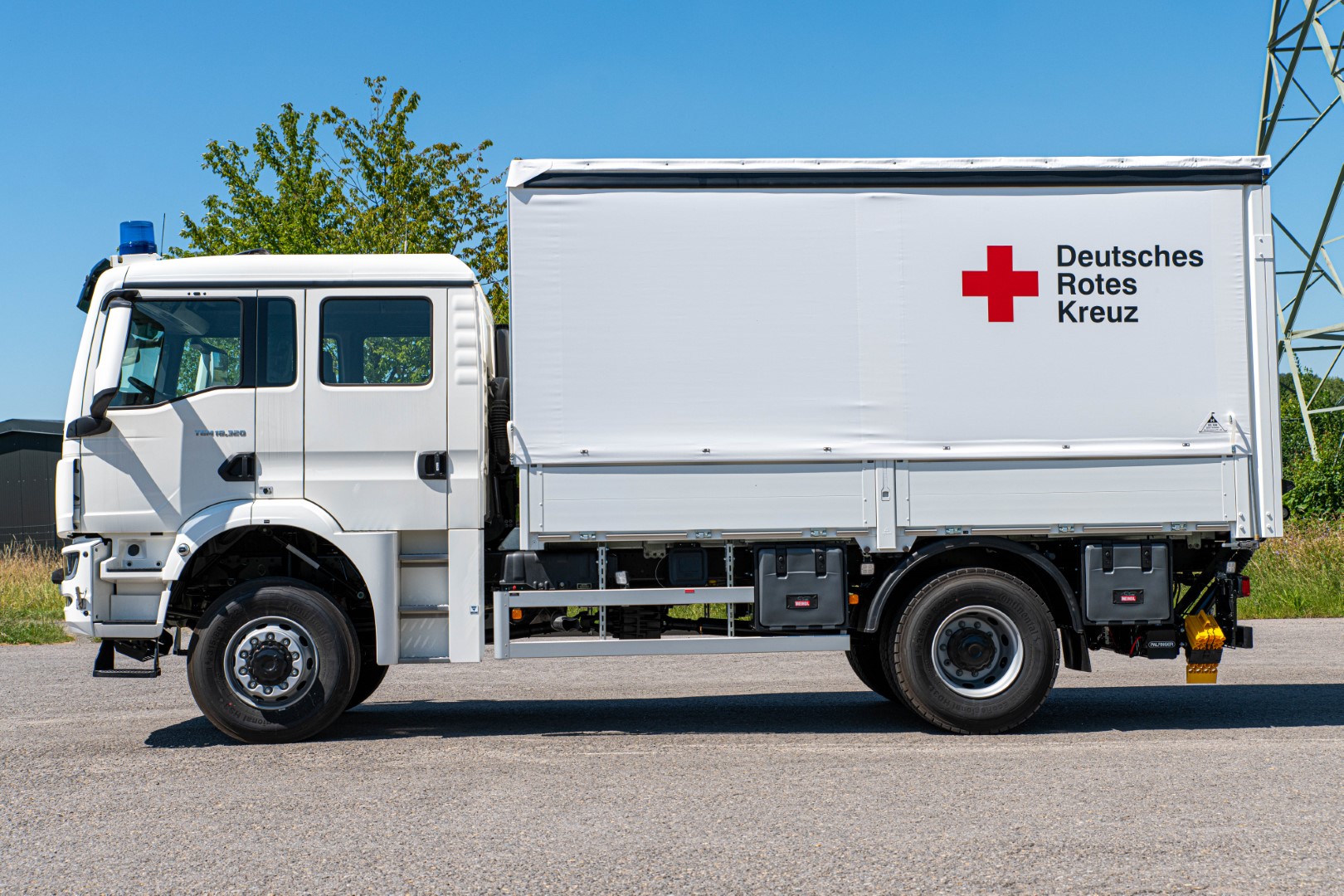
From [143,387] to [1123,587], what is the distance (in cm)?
629

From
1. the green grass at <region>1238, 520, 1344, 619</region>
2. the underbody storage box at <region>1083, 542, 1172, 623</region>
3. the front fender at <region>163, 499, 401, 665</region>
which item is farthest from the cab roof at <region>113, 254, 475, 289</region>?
the green grass at <region>1238, 520, 1344, 619</region>

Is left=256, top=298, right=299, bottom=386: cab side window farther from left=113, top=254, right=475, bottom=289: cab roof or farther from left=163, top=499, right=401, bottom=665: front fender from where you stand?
left=163, top=499, right=401, bottom=665: front fender

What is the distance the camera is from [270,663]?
7.06m

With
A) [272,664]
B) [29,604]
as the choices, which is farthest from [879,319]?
[29,604]

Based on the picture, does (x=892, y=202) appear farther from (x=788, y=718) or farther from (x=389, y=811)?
(x=389, y=811)

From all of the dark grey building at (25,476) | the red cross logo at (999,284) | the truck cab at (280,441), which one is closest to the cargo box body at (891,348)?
the red cross logo at (999,284)

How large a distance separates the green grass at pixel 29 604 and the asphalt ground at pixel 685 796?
549 cm

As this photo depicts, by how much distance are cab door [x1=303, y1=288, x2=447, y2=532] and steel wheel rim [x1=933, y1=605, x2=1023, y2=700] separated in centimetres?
323

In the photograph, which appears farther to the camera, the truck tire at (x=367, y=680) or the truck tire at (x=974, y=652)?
the truck tire at (x=367, y=680)

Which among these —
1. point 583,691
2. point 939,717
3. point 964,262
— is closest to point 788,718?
point 939,717

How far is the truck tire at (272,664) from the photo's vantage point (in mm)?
7059

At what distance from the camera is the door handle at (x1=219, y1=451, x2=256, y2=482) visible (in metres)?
7.19

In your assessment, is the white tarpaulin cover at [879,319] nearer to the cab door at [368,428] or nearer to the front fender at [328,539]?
the cab door at [368,428]

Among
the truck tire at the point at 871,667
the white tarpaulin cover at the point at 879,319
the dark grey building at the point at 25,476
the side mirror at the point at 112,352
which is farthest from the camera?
the dark grey building at the point at 25,476
